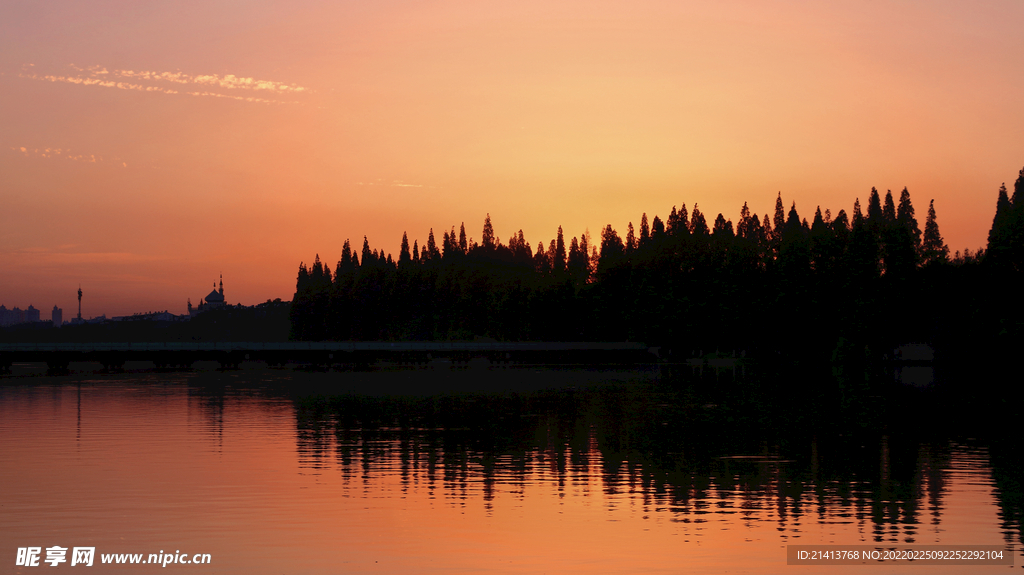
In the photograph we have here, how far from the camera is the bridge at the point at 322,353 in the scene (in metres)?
123

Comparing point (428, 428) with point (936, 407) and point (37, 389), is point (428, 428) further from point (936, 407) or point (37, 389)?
point (37, 389)

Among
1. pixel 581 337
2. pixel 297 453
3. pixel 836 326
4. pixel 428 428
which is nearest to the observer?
pixel 297 453

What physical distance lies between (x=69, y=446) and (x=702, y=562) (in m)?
26.4

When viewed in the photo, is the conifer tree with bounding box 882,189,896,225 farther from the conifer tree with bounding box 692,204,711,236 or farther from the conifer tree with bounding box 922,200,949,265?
the conifer tree with bounding box 692,204,711,236

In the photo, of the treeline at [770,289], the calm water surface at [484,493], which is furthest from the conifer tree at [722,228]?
the calm water surface at [484,493]

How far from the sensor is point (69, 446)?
114ft

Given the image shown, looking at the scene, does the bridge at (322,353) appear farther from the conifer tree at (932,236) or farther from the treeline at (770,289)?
the conifer tree at (932,236)

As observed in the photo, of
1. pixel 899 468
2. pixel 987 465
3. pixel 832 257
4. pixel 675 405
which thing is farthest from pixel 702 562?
pixel 832 257

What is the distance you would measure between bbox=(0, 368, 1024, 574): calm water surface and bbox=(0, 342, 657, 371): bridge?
273 ft

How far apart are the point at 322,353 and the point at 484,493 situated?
11664 centimetres

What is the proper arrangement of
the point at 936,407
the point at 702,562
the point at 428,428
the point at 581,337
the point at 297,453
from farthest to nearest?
the point at 581,337 → the point at 936,407 → the point at 428,428 → the point at 297,453 → the point at 702,562

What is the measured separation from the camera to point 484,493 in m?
24.4

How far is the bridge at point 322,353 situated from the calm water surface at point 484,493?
83.2 m

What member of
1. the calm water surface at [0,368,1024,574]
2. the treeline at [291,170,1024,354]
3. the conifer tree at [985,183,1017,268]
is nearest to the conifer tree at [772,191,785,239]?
the treeline at [291,170,1024,354]
